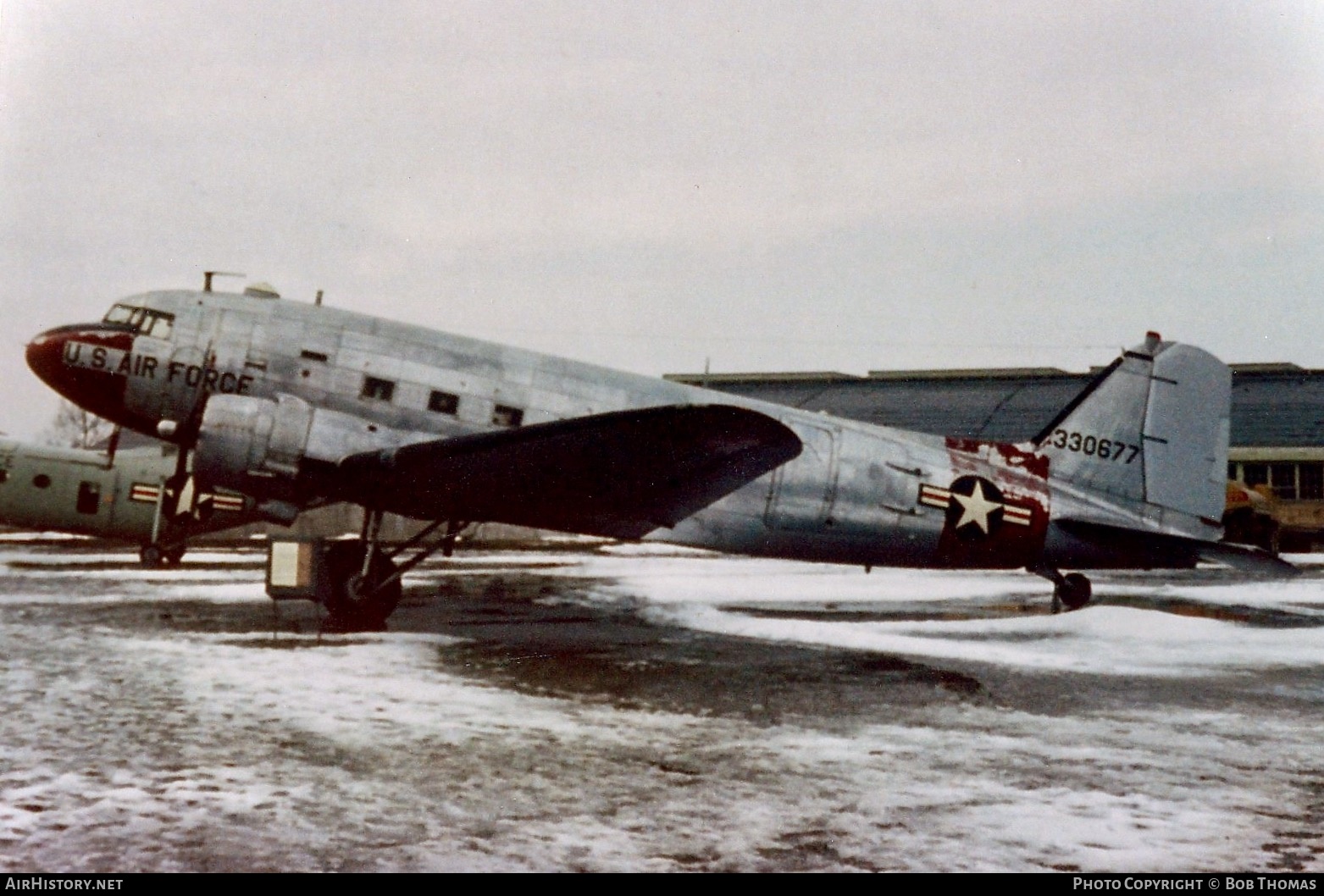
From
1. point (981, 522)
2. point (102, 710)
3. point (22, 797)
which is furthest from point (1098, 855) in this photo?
point (981, 522)

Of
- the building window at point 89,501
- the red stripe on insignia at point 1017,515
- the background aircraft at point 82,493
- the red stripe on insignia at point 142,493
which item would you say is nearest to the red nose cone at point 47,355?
the background aircraft at point 82,493

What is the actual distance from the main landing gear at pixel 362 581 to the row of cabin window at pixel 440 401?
1528 millimetres

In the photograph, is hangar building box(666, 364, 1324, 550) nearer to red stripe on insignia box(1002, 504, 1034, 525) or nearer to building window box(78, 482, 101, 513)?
building window box(78, 482, 101, 513)

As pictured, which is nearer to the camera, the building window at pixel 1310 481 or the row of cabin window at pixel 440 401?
the row of cabin window at pixel 440 401

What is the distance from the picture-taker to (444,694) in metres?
10.2

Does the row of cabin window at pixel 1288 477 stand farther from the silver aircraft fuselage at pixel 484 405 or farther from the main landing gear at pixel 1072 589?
the silver aircraft fuselage at pixel 484 405

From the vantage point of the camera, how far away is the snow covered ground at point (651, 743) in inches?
229

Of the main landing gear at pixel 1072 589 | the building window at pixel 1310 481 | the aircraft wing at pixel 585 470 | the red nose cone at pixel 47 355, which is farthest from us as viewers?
the building window at pixel 1310 481

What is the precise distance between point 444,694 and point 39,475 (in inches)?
915

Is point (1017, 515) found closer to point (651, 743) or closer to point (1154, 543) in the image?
point (1154, 543)

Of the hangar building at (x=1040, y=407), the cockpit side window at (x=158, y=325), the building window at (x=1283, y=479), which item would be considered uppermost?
the hangar building at (x=1040, y=407)

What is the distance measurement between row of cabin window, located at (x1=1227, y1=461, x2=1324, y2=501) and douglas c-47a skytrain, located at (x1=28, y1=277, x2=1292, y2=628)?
42.3 meters
